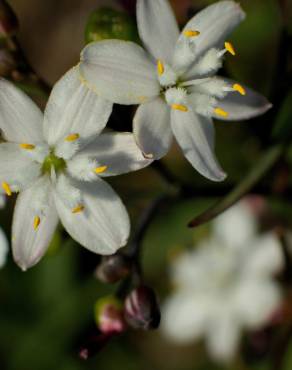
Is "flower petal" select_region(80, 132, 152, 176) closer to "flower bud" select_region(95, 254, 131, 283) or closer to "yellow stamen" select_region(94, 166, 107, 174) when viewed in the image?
"yellow stamen" select_region(94, 166, 107, 174)

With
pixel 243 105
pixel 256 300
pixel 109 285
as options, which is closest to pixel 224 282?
pixel 256 300

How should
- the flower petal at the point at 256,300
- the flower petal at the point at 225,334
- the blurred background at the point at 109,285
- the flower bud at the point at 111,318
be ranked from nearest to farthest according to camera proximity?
the flower bud at the point at 111,318 < the flower petal at the point at 256,300 < the flower petal at the point at 225,334 < the blurred background at the point at 109,285

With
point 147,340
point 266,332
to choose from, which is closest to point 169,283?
point 147,340

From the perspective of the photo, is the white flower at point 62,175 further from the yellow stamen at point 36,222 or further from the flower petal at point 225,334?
the flower petal at point 225,334

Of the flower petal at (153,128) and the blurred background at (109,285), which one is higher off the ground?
the flower petal at (153,128)

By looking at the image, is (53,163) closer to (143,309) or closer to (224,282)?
(143,309)

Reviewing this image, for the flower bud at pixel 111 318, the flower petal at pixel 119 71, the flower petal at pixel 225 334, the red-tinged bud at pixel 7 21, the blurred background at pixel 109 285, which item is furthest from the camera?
the blurred background at pixel 109 285

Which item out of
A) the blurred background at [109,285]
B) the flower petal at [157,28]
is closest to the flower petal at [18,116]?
the flower petal at [157,28]
